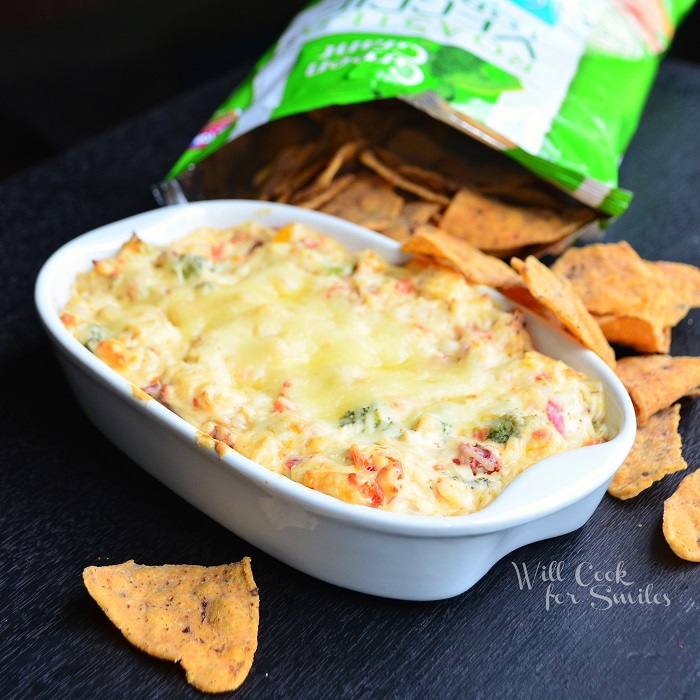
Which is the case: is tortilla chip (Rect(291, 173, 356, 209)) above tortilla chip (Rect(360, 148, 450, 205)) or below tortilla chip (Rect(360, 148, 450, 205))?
below

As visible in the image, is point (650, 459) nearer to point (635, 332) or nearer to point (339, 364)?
point (635, 332)

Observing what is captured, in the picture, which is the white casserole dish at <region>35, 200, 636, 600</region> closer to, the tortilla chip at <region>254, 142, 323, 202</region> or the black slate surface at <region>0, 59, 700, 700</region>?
the black slate surface at <region>0, 59, 700, 700</region>

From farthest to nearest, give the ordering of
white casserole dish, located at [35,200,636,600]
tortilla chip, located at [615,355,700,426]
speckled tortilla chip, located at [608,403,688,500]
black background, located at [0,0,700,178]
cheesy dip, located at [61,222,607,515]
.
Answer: black background, located at [0,0,700,178] < tortilla chip, located at [615,355,700,426] < speckled tortilla chip, located at [608,403,688,500] < cheesy dip, located at [61,222,607,515] < white casserole dish, located at [35,200,636,600]

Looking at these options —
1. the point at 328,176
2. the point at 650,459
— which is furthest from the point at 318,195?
the point at 650,459

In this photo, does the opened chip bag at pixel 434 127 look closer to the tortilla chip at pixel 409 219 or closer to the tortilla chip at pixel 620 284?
the tortilla chip at pixel 409 219

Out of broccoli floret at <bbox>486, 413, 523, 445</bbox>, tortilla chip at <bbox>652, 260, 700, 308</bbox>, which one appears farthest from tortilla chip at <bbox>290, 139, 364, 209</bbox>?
broccoli floret at <bbox>486, 413, 523, 445</bbox>

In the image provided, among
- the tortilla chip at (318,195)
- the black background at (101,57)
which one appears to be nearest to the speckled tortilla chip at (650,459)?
the tortilla chip at (318,195)
